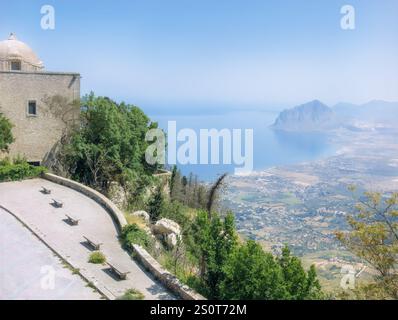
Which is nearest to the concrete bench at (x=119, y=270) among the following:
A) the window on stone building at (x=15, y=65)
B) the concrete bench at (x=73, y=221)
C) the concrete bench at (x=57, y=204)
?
the concrete bench at (x=73, y=221)

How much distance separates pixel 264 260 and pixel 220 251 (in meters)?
1.75

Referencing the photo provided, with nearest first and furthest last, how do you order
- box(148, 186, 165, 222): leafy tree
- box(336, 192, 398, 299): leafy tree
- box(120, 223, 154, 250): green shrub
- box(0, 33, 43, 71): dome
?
1. box(336, 192, 398, 299): leafy tree
2. box(120, 223, 154, 250): green shrub
3. box(148, 186, 165, 222): leafy tree
4. box(0, 33, 43, 71): dome

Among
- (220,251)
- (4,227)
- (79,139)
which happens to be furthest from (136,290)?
(79,139)

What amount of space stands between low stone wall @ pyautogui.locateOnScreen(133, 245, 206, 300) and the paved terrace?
0.67ft

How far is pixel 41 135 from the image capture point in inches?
1084

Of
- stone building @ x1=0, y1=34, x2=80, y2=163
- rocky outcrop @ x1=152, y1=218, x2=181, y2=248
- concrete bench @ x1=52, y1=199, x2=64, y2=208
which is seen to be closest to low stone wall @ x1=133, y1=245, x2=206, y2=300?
rocky outcrop @ x1=152, y1=218, x2=181, y2=248

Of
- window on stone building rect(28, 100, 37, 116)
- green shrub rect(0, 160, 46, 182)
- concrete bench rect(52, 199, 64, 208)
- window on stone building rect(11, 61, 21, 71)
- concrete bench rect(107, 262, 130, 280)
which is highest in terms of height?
window on stone building rect(11, 61, 21, 71)

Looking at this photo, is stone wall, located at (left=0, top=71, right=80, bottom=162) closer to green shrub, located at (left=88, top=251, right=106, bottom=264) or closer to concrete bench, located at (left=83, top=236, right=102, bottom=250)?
concrete bench, located at (left=83, top=236, right=102, bottom=250)

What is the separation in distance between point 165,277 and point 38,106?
58.8 feet

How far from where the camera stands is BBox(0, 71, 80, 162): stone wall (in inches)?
1032

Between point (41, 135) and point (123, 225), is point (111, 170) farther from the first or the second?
point (123, 225)

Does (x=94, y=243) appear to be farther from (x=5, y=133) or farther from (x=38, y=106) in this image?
(x=38, y=106)

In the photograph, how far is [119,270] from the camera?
13758mm

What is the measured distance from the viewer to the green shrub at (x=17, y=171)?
23.8 metres
